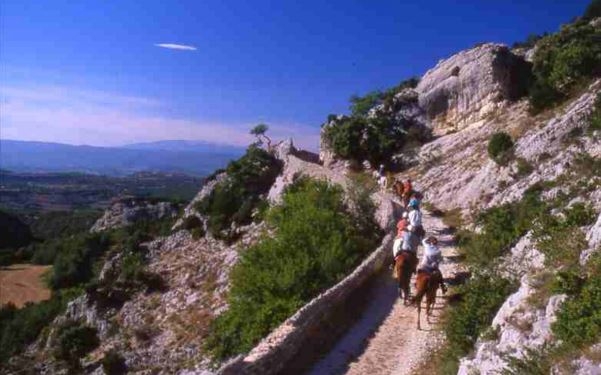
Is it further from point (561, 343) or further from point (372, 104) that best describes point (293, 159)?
point (561, 343)

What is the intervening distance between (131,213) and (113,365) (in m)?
52.2

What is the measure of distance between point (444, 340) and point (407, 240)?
3.57 meters

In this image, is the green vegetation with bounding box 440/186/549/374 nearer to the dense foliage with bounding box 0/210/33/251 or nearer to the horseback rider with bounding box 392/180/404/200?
the horseback rider with bounding box 392/180/404/200

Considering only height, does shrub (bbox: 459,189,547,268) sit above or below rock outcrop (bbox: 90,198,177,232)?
above

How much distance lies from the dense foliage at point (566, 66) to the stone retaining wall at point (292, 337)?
72.5 feet

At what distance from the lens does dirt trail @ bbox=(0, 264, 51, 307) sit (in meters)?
55.0

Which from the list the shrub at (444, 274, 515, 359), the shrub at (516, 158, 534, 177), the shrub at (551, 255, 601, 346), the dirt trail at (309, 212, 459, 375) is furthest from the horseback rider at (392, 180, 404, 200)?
the shrub at (551, 255, 601, 346)

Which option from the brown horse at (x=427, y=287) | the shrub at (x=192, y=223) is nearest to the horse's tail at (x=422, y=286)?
the brown horse at (x=427, y=287)

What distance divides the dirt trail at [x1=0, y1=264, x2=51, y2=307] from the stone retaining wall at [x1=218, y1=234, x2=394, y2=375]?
148ft

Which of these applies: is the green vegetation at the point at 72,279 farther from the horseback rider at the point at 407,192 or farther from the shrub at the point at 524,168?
the shrub at the point at 524,168

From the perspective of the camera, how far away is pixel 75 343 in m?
31.2

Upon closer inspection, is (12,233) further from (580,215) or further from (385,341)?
(580,215)

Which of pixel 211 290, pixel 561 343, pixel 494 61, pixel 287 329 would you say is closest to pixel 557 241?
pixel 561 343

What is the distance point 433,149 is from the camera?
3878 centimetres
